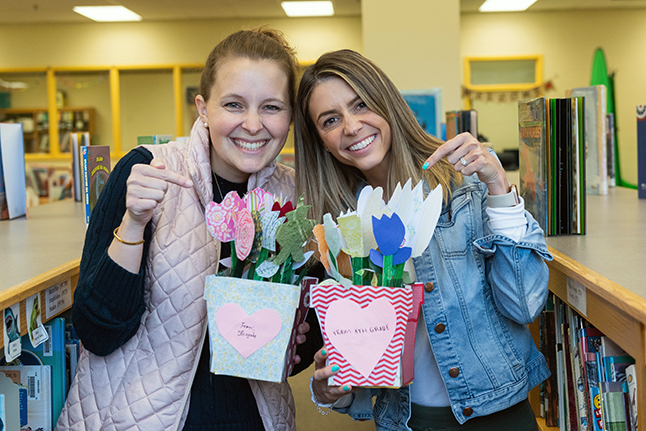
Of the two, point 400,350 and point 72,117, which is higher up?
point 72,117

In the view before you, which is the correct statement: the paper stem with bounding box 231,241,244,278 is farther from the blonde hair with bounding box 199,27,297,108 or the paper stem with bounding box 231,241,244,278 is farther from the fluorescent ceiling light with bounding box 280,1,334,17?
the fluorescent ceiling light with bounding box 280,1,334,17

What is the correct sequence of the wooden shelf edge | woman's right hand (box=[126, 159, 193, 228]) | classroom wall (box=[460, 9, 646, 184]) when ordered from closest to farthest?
1. the wooden shelf edge
2. woman's right hand (box=[126, 159, 193, 228])
3. classroom wall (box=[460, 9, 646, 184])

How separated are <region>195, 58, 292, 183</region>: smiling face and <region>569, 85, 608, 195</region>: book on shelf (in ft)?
6.43

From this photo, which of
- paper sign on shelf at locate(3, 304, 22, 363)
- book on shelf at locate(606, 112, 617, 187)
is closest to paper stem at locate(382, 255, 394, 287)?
paper sign on shelf at locate(3, 304, 22, 363)

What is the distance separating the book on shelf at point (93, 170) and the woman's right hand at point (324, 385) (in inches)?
48.9

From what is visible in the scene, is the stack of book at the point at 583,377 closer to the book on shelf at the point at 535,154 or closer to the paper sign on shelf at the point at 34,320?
the book on shelf at the point at 535,154

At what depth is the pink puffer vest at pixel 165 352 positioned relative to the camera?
1.12 m

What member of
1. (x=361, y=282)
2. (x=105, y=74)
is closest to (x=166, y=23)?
(x=105, y=74)

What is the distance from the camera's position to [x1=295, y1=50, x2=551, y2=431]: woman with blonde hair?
1.10 m

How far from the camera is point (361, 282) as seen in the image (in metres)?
0.95

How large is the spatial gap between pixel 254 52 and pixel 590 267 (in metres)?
0.85

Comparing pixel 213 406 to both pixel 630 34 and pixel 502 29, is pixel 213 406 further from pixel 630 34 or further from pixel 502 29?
pixel 630 34

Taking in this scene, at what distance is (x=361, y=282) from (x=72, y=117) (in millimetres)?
8196

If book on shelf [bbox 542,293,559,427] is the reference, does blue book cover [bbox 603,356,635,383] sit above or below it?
above
